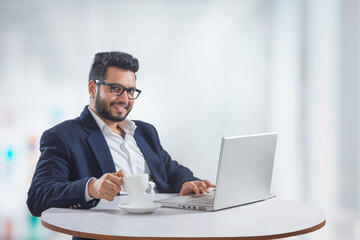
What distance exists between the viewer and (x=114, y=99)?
2260 millimetres

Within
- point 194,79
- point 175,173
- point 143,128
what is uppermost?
point 194,79

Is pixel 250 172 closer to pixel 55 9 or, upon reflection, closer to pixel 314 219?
pixel 314 219

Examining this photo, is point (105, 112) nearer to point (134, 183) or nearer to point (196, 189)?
point (196, 189)

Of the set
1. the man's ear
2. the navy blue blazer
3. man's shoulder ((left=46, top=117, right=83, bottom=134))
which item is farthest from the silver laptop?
the man's ear

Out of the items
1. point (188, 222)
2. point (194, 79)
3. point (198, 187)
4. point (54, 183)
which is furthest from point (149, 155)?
point (194, 79)

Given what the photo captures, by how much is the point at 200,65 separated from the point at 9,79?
1.45 meters

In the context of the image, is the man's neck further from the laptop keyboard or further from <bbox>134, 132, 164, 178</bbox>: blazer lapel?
the laptop keyboard

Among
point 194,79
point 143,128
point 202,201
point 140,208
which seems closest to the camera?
point 140,208

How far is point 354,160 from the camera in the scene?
10.3 ft

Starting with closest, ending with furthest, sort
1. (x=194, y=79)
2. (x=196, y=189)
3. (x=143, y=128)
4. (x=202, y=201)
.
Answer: (x=202, y=201)
(x=196, y=189)
(x=143, y=128)
(x=194, y=79)

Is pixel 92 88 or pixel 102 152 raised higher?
pixel 92 88

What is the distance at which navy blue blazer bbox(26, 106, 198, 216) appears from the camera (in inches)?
66.9

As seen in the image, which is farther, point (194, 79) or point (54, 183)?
point (194, 79)

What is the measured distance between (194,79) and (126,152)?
144cm
